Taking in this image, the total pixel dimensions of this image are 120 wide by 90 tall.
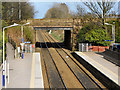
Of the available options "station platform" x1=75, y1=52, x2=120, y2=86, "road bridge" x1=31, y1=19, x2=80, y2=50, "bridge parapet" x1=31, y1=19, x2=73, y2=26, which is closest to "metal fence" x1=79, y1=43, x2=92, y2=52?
"road bridge" x1=31, y1=19, x2=80, y2=50

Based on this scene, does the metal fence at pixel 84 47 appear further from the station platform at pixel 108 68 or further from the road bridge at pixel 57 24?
the station platform at pixel 108 68

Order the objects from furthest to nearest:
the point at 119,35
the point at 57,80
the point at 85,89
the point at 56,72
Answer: the point at 119,35 → the point at 56,72 → the point at 57,80 → the point at 85,89

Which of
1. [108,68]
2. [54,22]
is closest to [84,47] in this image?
[54,22]

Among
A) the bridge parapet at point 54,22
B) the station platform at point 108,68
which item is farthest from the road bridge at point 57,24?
the station platform at point 108,68

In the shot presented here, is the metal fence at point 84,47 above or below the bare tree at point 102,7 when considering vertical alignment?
→ below

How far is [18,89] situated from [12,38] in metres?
23.6

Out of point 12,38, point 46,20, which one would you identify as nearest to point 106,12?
point 46,20

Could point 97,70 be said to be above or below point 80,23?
below

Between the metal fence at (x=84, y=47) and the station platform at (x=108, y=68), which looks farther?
the metal fence at (x=84, y=47)

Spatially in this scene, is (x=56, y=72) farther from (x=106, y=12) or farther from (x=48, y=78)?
(x=106, y=12)

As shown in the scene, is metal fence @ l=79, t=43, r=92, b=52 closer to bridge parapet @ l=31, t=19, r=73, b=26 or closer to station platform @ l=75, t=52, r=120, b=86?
bridge parapet @ l=31, t=19, r=73, b=26

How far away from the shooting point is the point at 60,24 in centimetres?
3425

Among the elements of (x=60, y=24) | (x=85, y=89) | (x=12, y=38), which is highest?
(x=60, y=24)

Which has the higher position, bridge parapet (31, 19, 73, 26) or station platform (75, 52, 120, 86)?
bridge parapet (31, 19, 73, 26)
